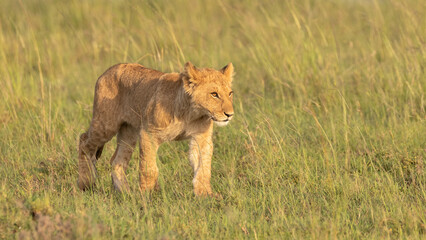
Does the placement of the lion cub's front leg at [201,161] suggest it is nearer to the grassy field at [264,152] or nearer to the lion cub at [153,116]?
the lion cub at [153,116]

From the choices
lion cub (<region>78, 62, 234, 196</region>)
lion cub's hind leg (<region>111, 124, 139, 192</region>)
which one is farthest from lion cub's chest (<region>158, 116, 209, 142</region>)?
lion cub's hind leg (<region>111, 124, 139, 192</region>)

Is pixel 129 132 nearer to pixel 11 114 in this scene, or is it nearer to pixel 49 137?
pixel 49 137

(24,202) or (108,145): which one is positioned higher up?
(24,202)

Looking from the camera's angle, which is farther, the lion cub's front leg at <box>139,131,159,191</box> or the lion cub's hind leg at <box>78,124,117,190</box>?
the lion cub's hind leg at <box>78,124,117,190</box>

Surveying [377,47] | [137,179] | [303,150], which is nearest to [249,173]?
[303,150]

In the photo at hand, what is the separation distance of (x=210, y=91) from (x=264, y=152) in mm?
1163

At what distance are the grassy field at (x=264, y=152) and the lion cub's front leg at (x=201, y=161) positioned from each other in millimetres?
168

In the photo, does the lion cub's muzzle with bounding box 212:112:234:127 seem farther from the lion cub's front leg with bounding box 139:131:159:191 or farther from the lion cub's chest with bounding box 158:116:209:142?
the lion cub's front leg with bounding box 139:131:159:191

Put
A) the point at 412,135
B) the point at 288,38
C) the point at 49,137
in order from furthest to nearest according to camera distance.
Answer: the point at 288,38
the point at 49,137
the point at 412,135

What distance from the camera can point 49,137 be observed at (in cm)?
693

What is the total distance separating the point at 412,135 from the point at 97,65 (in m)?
5.41

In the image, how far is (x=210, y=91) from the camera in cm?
531

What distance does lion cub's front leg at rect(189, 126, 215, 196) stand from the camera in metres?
Answer: 5.48

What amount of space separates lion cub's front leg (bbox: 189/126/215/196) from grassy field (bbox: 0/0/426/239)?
17 cm
